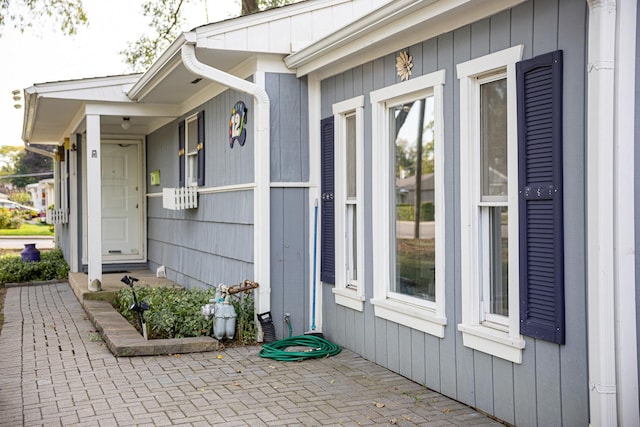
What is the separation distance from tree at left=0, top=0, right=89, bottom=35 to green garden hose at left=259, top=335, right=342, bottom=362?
35.1 ft

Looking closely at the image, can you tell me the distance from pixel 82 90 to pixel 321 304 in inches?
178

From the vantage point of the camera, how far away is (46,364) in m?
6.27

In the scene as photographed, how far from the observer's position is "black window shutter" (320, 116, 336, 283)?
22.7 ft

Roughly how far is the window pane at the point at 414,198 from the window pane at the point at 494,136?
2.25 ft

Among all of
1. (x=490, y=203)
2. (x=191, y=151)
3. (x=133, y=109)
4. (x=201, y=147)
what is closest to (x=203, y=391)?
(x=490, y=203)

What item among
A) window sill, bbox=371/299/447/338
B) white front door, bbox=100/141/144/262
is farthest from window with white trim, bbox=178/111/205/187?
window sill, bbox=371/299/447/338

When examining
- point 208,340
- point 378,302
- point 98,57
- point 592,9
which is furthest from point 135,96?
point 98,57

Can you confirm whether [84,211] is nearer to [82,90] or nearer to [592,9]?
[82,90]

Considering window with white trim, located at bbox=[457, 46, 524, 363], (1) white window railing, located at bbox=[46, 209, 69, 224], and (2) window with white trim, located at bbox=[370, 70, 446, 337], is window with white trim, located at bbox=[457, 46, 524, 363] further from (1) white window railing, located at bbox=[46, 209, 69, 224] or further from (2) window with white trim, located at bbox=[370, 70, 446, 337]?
(1) white window railing, located at bbox=[46, 209, 69, 224]

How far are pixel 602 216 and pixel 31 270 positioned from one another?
36.1 feet

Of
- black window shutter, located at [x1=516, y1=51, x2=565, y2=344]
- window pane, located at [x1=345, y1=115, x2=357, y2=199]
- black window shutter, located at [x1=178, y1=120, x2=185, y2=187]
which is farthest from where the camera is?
black window shutter, located at [x1=178, y1=120, x2=185, y2=187]

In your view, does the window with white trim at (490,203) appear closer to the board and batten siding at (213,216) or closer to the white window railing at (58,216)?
the board and batten siding at (213,216)

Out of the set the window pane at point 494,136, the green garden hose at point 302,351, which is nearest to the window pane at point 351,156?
the green garden hose at point 302,351

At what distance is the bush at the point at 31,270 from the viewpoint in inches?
485
